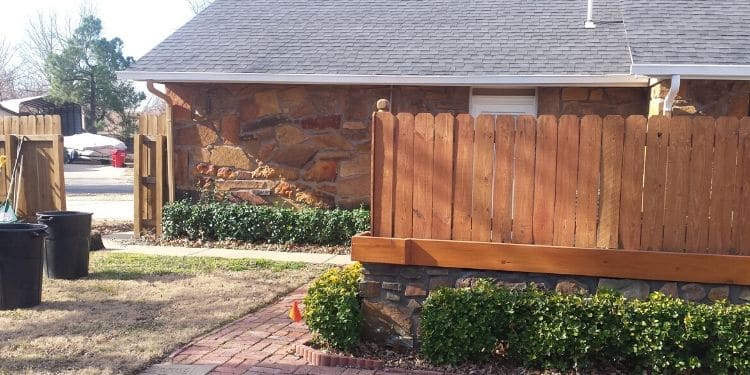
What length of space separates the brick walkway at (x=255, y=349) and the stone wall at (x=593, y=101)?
5.46 metres

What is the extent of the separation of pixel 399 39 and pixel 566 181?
682cm

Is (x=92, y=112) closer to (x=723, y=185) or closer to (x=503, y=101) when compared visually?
(x=503, y=101)

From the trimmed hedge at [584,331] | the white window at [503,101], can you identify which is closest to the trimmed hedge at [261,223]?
the white window at [503,101]

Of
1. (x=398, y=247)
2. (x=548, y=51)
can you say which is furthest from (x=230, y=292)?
(x=548, y=51)

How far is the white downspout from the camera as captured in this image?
752 centimetres

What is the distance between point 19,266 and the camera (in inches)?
249

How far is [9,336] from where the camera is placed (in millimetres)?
5484

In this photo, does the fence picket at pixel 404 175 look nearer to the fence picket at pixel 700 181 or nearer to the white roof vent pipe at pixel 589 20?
the fence picket at pixel 700 181

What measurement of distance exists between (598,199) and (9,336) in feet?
15.8

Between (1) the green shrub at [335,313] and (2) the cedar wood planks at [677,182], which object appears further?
(1) the green shrub at [335,313]

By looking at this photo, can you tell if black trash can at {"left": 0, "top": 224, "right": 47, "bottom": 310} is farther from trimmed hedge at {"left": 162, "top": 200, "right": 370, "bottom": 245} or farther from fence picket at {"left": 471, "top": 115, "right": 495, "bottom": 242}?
fence picket at {"left": 471, "top": 115, "right": 495, "bottom": 242}

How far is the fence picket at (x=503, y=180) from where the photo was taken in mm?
4824

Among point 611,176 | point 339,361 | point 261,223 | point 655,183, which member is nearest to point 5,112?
point 261,223

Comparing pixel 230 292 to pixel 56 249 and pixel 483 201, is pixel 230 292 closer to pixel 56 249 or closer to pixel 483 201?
pixel 56 249
